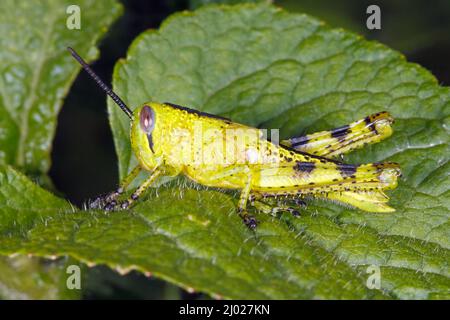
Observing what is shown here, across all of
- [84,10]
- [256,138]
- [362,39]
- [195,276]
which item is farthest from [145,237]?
[84,10]

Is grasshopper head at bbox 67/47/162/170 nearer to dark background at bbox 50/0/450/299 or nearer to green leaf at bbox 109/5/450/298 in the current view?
green leaf at bbox 109/5/450/298

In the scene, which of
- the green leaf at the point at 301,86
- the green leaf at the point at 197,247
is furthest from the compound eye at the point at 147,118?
the green leaf at the point at 197,247

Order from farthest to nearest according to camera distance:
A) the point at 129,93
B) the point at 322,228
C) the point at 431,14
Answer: the point at 431,14 < the point at 129,93 < the point at 322,228

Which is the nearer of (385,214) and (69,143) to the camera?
(385,214)

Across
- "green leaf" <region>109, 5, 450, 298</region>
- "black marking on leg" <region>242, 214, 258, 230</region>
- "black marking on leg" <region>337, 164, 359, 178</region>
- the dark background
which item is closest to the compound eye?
"green leaf" <region>109, 5, 450, 298</region>

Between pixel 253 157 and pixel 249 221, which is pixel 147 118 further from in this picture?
pixel 249 221

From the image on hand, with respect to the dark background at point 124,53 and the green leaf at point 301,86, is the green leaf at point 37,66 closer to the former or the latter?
the dark background at point 124,53

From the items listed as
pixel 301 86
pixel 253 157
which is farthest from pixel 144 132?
pixel 301 86

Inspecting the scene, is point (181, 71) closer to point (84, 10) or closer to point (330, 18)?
point (84, 10)
